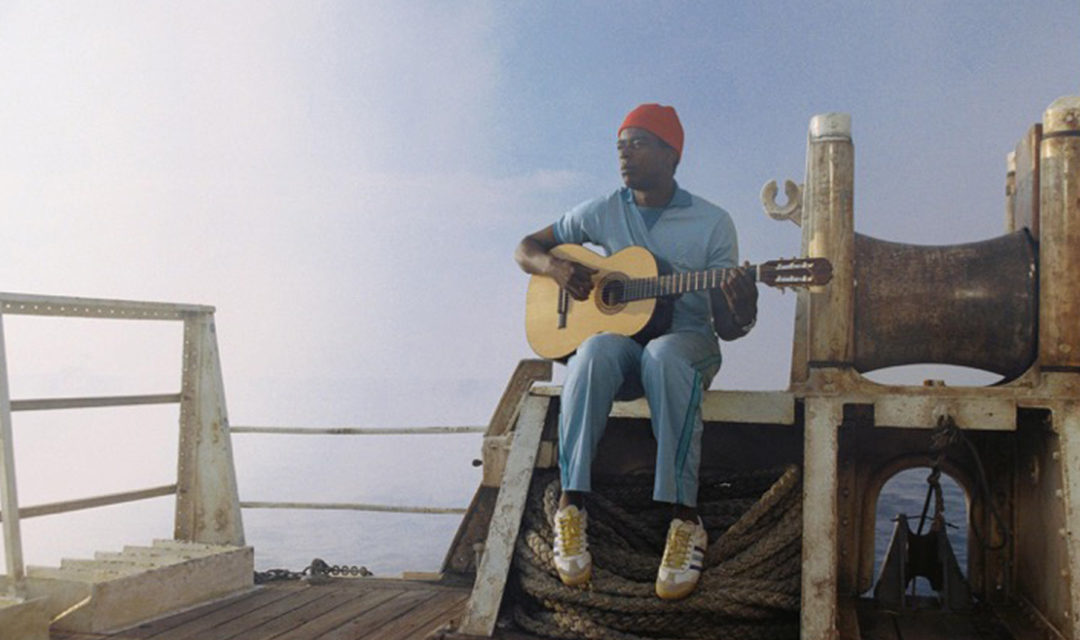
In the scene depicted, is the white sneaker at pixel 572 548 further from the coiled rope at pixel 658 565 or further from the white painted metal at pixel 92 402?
the white painted metal at pixel 92 402

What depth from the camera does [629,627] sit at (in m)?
3.02

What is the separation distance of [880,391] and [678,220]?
101 cm

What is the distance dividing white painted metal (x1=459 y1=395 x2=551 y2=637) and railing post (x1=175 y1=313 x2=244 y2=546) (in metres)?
1.87

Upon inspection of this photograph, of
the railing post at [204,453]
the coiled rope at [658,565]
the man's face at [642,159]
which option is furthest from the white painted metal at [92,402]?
the man's face at [642,159]

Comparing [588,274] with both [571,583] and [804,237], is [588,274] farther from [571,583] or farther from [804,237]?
[571,583]

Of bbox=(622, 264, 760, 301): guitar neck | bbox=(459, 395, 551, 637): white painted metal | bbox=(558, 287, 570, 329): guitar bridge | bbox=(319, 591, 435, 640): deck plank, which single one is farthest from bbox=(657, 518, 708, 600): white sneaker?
bbox=(319, 591, 435, 640): deck plank

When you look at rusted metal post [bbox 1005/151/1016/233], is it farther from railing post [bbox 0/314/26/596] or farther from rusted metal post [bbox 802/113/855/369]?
railing post [bbox 0/314/26/596]

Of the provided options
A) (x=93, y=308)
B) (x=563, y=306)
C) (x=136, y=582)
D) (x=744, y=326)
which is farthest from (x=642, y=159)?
(x=136, y=582)

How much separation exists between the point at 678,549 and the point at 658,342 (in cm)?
71

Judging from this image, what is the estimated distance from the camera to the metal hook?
4156mm

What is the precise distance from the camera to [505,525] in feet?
10.9

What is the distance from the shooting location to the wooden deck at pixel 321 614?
352cm

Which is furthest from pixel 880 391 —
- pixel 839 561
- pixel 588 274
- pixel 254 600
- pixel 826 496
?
pixel 254 600

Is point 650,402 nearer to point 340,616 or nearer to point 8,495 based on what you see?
point 340,616
